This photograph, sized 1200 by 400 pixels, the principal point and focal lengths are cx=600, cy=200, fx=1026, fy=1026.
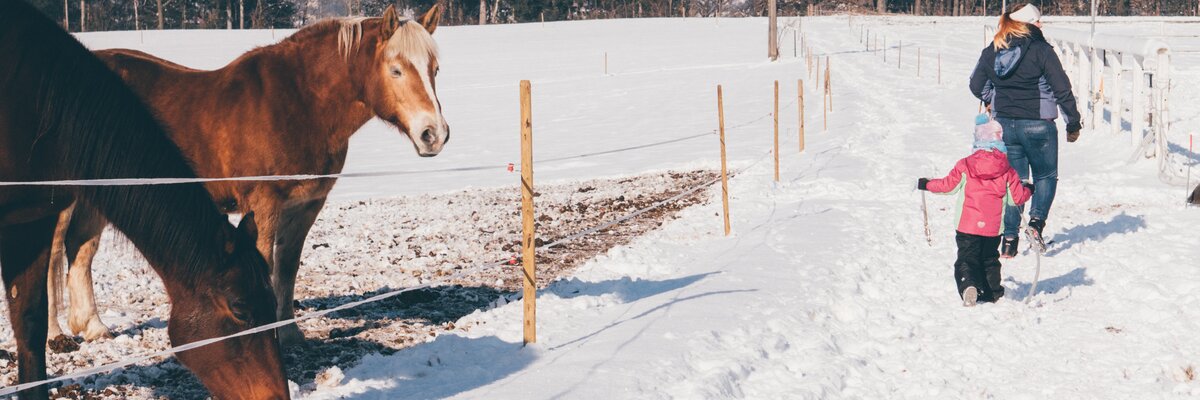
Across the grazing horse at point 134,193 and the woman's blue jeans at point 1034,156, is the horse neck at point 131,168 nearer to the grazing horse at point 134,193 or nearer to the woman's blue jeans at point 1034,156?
the grazing horse at point 134,193

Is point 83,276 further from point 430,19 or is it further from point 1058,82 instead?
point 1058,82

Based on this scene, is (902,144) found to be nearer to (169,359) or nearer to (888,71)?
(169,359)

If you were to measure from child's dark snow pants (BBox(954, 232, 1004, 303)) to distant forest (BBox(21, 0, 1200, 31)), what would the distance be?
188ft

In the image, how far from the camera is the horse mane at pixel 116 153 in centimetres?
381

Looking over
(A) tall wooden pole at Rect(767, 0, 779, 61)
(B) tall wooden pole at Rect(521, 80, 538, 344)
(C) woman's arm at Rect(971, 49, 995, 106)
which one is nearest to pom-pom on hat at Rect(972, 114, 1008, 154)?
(C) woman's arm at Rect(971, 49, 995, 106)

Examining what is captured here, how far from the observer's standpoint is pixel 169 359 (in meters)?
5.59

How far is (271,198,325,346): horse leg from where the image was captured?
19.4 feet

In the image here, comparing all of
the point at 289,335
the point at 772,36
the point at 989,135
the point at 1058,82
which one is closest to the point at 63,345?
the point at 289,335

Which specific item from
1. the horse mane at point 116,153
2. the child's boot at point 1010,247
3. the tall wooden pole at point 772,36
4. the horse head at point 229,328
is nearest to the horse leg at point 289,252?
the horse mane at point 116,153

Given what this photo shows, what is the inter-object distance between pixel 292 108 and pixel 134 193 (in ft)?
6.28

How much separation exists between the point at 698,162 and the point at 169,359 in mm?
10957

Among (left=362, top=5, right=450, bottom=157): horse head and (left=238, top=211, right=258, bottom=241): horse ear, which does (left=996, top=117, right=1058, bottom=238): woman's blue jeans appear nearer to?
(left=362, top=5, right=450, bottom=157): horse head

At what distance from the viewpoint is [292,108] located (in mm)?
5699

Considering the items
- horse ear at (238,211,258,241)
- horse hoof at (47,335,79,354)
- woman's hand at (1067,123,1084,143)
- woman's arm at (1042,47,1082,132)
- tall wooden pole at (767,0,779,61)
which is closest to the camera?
horse ear at (238,211,258,241)
